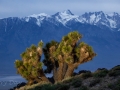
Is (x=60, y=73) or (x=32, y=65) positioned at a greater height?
(x=32, y=65)

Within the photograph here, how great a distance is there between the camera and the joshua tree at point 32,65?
32.3m

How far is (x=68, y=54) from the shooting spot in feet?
104

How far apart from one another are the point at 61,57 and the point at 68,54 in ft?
2.87

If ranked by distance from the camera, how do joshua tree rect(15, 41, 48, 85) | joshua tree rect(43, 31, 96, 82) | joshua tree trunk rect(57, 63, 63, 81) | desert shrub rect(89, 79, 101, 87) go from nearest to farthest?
desert shrub rect(89, 79, 101, 87) → joshua tree rect(43, 31, 96, 82) → joshua tree rect(15, 41, 48, 85) → joshua tree trunk rect(57, 63, 63, 81)

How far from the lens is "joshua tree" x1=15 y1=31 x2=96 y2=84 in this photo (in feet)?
105

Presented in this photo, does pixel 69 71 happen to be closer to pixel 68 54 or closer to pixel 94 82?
pixel 68 54

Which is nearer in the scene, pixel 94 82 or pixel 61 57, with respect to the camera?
pixel 94 82

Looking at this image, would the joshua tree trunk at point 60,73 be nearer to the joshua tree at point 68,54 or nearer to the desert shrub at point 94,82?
the joshua tree at point 68,54

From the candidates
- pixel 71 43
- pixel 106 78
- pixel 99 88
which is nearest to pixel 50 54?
pixel 71 43

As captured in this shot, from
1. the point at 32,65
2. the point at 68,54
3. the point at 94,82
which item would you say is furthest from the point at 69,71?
the point at 94,82

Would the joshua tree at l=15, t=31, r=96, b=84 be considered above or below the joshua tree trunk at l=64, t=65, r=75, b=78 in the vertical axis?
above

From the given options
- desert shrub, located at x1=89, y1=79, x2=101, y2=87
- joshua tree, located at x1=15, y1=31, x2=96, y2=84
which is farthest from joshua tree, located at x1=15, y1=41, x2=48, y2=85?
desert shrub, located at x1=89, y1=79, x2=101, y2=87

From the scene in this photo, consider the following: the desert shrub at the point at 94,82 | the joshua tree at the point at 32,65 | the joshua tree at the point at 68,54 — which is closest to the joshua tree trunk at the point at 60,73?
the joshua tree at the point at 68,54

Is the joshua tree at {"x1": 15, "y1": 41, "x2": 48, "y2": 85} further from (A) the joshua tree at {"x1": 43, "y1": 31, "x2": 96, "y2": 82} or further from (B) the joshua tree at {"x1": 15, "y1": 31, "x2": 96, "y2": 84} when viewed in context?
(A) the joshua tree at {"x1": 43, "y1": 31, "x2": 96, "y2": 82}
